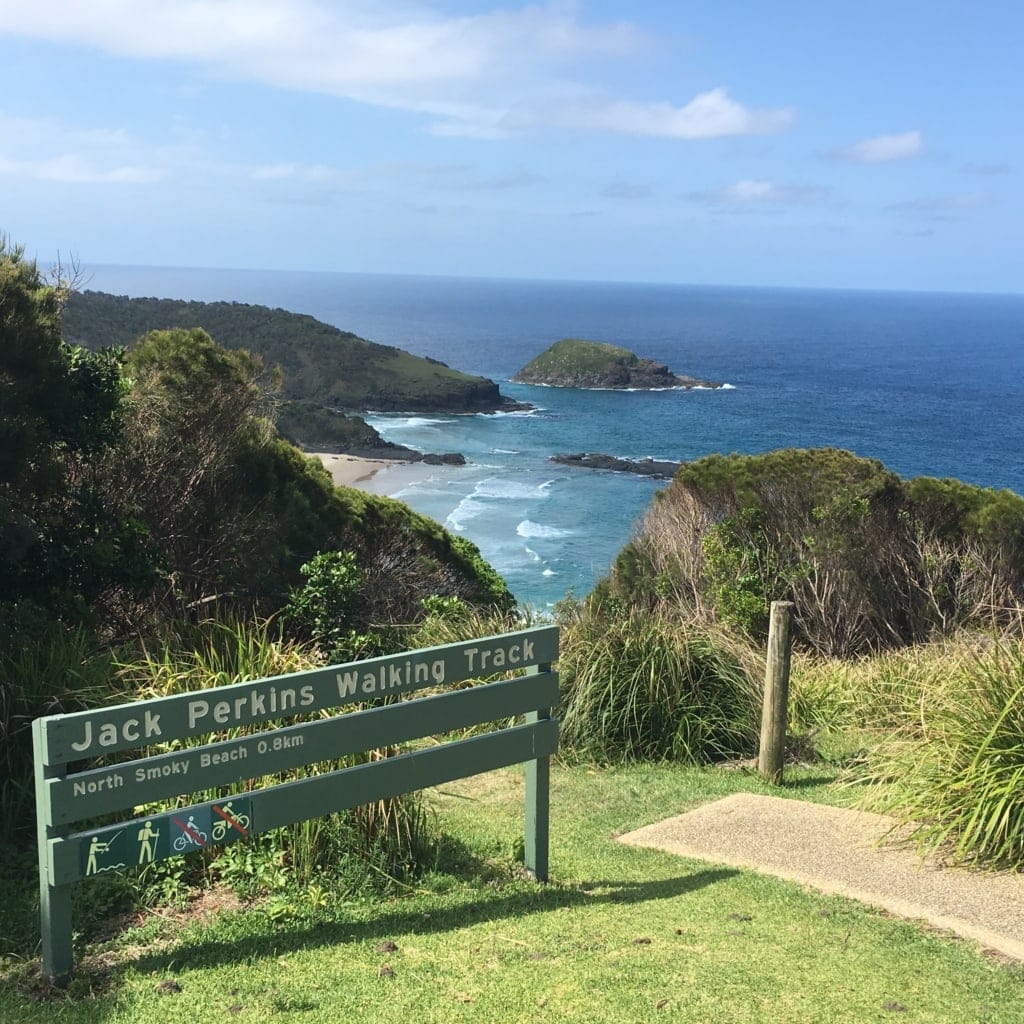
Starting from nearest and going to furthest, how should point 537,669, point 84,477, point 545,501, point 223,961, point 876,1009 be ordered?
1. point 876,1009
2. point 223,961
3. point 537,669
4. point 84,477
5. point 545,501

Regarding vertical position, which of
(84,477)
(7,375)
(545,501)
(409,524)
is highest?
(7,375)

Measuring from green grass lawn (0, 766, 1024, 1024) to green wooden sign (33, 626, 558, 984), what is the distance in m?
0.35

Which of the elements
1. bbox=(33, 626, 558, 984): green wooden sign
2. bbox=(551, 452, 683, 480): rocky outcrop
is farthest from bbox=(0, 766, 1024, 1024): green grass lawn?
bbox=(551, 452, 683, 480): rocky outcrop

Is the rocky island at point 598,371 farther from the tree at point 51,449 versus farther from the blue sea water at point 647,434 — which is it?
the tree at point 51,449

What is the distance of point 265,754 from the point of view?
4906 millimetres

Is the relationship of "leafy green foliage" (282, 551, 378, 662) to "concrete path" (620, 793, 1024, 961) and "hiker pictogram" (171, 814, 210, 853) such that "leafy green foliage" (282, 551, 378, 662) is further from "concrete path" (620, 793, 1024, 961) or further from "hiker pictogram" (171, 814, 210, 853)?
"hiker pictogram" (171, 814, 210, 853)

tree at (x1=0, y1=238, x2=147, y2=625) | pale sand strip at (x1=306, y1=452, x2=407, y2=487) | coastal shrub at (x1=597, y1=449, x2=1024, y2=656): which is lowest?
pale sand strip at (x1=306, y1=452, x2=407, y2=487)

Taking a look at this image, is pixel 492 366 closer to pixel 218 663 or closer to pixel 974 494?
pixel 974 494

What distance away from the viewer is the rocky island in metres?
111

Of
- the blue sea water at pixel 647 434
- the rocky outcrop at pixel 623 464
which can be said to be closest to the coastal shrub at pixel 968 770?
the blue sea water at pixel 647 434

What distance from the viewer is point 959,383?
12925 cm

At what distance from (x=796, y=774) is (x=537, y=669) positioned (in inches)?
138

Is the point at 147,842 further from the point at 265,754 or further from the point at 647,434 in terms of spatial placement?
the point at 647,434

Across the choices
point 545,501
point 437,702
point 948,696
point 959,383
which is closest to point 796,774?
point 948,696
